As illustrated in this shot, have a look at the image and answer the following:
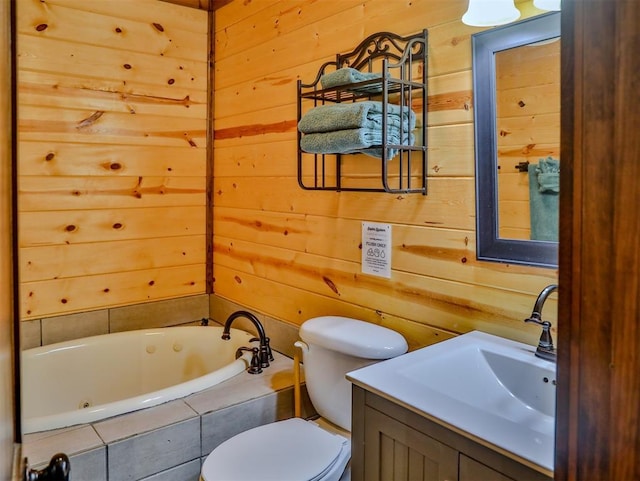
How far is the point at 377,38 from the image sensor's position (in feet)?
6.18

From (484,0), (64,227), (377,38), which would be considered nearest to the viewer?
(484,0)

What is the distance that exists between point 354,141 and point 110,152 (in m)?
1.58

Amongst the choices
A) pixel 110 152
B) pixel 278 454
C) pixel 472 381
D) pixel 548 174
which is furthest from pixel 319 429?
pixel 110 152

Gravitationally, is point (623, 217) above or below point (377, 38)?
below

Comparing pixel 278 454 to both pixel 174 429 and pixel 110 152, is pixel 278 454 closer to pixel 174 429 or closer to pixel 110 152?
pixel 174 429

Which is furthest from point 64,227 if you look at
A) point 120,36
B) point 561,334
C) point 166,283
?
point 561,334

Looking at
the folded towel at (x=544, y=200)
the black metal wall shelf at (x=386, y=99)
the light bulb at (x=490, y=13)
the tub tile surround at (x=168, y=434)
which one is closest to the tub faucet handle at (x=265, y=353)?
the tub tile surround at (x=168, y=434)

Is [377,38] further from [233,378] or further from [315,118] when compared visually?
[233,378]

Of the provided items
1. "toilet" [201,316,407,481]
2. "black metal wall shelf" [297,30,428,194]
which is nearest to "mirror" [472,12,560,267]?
"black metal wall shelf" [297,30,428,194]

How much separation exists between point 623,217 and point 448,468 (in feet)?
2.54

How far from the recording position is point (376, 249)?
6.38ft

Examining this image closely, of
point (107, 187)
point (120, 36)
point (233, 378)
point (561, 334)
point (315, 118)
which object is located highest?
point (120, 36)

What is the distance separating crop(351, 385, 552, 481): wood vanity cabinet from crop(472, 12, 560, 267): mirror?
0.61 meters

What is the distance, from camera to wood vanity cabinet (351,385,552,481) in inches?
38.6
